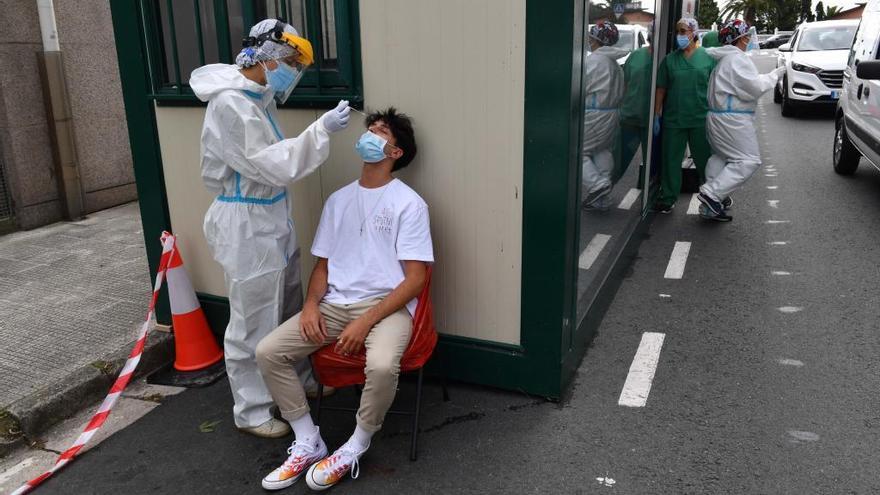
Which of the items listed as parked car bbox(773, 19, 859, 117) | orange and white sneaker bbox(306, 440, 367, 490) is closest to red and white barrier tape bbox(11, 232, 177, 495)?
orange and white sneaker bbox(306, 440, 367, 490)

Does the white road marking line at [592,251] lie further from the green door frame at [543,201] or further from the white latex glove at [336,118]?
the white latex glove at [336,118]

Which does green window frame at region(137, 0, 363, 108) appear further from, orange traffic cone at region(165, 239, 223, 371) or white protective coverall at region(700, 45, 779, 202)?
white protective coverall at region(700, 45, 779, 202)

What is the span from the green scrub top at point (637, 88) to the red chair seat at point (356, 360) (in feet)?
9.30

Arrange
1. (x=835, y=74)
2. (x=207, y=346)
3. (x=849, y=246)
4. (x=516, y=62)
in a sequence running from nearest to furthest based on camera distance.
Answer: (x=516, y=62)
(x=207, y=346)
(x=849, y=246)
(x=835, y=74)

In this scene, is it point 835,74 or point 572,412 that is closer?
point 572,412

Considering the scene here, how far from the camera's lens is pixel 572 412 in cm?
350

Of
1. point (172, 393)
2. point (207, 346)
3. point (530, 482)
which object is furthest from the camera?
point (207, 346)

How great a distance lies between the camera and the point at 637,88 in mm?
5867

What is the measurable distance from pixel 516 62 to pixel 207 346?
2387 mm

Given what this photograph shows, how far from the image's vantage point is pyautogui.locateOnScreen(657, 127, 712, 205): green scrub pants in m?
6.82

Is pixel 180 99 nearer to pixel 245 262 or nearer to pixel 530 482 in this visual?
pixel 245 262

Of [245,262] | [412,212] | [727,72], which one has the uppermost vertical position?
[727,72]

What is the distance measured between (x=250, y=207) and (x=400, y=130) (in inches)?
29.8

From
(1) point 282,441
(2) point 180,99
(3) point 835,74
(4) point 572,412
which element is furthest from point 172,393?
(3) point 835,74
